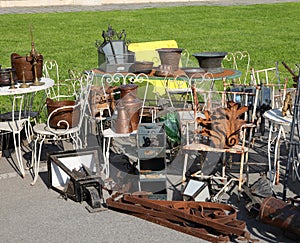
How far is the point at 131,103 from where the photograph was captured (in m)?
6.22

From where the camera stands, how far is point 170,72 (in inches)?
287

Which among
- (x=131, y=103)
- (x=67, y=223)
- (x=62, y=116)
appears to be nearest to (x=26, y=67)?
(x=62, y=116)

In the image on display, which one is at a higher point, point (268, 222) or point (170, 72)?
point (170, 72)

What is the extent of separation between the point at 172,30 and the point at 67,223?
1497 centimetres

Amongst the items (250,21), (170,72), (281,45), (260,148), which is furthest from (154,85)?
(250,21)

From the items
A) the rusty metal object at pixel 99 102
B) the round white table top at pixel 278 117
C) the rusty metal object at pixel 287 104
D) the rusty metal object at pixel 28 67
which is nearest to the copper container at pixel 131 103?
the rusty metal object at pixel 99 102

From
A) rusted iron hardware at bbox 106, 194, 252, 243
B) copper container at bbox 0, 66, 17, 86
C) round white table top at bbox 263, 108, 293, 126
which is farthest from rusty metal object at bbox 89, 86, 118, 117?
round white table top at bbox 263, 108, 293, 126

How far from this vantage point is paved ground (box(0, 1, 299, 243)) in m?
5.03

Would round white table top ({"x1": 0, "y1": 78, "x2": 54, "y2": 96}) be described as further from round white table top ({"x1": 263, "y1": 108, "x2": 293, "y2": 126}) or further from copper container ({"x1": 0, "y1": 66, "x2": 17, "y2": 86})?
round white table top ({"x1": 263, "y1": 108, "x2": 293, "y2": 126})

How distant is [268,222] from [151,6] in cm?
2113

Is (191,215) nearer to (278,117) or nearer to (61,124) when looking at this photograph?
(278,117)

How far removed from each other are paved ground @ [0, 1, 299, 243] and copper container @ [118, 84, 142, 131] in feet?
3.44

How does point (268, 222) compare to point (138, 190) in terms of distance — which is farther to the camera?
point (138, 190)

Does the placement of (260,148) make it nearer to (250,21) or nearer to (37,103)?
(37,103)
